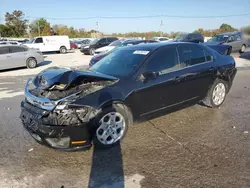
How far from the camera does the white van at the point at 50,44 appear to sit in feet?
78.9

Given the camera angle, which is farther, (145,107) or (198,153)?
(145,107)

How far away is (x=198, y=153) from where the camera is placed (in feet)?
11.4

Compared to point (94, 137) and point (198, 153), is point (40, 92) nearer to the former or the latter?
point (94, 137)

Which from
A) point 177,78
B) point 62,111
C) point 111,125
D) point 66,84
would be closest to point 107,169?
point 111,125

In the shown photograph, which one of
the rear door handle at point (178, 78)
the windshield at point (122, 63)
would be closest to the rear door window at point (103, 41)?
the windshield at point (122, 63)

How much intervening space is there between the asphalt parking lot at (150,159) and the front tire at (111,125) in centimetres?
14

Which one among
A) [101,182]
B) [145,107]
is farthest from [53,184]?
[145,107]

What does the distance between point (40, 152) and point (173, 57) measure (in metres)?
2.90

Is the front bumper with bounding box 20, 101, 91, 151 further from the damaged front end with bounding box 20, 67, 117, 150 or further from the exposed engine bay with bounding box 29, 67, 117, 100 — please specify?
the exposed engine bay with bounding box 29, 67, 117, 100

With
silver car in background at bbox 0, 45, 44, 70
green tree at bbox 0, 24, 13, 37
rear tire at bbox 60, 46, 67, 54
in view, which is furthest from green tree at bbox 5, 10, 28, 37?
silver car in background at bbox 0, 45, 44, 70

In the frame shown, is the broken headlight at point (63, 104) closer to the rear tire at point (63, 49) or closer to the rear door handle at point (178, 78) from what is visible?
the rear door handle at point (178, 78)

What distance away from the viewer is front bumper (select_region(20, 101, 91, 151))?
10.5 feet

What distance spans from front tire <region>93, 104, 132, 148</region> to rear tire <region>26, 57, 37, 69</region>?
11996 millimetres

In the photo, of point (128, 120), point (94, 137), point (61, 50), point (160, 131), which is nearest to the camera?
point (94, 137)
